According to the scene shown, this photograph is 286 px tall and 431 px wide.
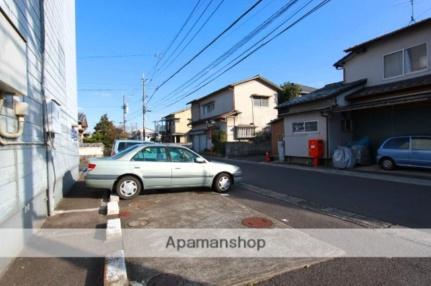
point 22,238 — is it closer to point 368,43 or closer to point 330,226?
point 330,226

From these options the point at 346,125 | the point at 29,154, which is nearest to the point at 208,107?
the point at 346,125

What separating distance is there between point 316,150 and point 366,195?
751 centimetres

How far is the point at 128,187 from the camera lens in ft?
24.4

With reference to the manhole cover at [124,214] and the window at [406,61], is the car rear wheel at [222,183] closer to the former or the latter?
the manhole cover at [124,214]

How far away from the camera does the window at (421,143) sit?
11258 millimetres

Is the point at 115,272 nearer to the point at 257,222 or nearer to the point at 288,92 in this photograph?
the point at 257,222

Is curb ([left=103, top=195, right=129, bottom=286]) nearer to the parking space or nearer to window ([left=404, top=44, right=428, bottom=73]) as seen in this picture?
the parking space

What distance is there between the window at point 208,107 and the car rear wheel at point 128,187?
2616 centimetres

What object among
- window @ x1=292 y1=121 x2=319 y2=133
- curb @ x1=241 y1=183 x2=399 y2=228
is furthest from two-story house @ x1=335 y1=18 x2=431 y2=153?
curb @ x1=241 y1=183 x2=399 y2=228

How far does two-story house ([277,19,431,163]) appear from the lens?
1258 cm

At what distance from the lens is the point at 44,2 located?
6500 mm

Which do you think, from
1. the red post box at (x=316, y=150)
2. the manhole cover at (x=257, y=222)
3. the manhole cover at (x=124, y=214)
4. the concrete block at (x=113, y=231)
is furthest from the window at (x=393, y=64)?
the concrete block at (x=113, y=231)

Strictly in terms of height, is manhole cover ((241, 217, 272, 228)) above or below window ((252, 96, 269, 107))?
below

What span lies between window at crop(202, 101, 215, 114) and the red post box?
1913cm
